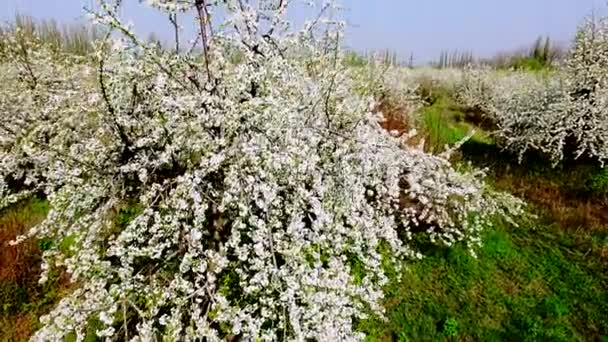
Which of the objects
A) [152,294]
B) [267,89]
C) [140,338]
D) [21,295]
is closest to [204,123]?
[267,89]

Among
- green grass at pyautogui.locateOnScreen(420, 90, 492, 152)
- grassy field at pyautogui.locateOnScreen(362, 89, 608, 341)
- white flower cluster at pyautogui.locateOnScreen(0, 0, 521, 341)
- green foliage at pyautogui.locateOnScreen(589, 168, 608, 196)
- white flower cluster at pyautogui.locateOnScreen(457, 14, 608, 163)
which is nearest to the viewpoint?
white flower cluster at pyautogui.locateOnScreen(0, 0, 521, 341)

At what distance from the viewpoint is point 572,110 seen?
37.1ft

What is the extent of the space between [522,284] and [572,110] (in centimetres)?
570

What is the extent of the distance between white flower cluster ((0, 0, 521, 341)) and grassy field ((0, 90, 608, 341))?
181cm

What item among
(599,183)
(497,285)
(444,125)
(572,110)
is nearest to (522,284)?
(497,285)

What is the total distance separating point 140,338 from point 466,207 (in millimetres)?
4775

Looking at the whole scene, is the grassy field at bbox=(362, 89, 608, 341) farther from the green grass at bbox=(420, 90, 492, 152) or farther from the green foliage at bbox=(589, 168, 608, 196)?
the green grass at bbox=(420, 90, 492, 152)

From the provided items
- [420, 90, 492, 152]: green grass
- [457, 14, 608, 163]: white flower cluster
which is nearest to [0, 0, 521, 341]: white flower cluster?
[420, 90, 492, 152]: green grass

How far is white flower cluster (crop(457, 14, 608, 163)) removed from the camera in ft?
36.0

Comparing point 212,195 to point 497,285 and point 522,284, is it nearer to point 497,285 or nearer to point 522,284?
point 497,285

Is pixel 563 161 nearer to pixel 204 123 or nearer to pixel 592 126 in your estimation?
pixel 592 126

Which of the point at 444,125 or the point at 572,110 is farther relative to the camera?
the point at 444,125

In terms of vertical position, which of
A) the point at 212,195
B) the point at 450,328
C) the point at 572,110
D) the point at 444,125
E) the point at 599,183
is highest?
the point at 212,195

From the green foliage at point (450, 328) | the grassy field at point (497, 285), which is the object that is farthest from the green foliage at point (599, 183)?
the green foliage at point (450, 328)
